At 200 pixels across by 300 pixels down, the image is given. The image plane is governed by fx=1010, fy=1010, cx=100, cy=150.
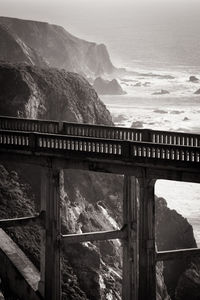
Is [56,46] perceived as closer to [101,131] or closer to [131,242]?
[101,131]

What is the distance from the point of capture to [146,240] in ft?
103

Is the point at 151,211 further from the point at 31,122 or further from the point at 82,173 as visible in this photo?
the point at 82,173

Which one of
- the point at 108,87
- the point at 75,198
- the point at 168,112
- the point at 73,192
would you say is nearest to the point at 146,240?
the point at 75,198

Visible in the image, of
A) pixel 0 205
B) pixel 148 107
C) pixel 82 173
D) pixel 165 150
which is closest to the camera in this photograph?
pixel 165 150

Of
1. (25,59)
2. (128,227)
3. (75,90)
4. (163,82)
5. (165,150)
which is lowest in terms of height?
(128,227)

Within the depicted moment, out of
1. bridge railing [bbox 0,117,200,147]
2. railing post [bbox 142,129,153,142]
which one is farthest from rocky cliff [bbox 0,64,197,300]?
railing post [bbox 142,129,153,142]

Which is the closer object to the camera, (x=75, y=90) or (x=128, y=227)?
(x=128, y=227)

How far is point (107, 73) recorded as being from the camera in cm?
15925

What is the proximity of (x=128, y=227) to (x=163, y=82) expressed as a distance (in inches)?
4898

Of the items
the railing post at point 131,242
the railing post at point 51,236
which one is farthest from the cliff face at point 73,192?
the railing post at point 131,242

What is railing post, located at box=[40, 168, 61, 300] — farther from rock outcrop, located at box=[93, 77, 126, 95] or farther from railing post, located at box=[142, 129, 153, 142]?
rock outcrop, located at box=[93, 77, 126, 95]

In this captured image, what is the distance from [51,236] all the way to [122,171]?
3.46 meters

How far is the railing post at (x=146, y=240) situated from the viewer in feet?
102

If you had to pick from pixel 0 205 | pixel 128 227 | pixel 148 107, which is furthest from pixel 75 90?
pixel 148 107
